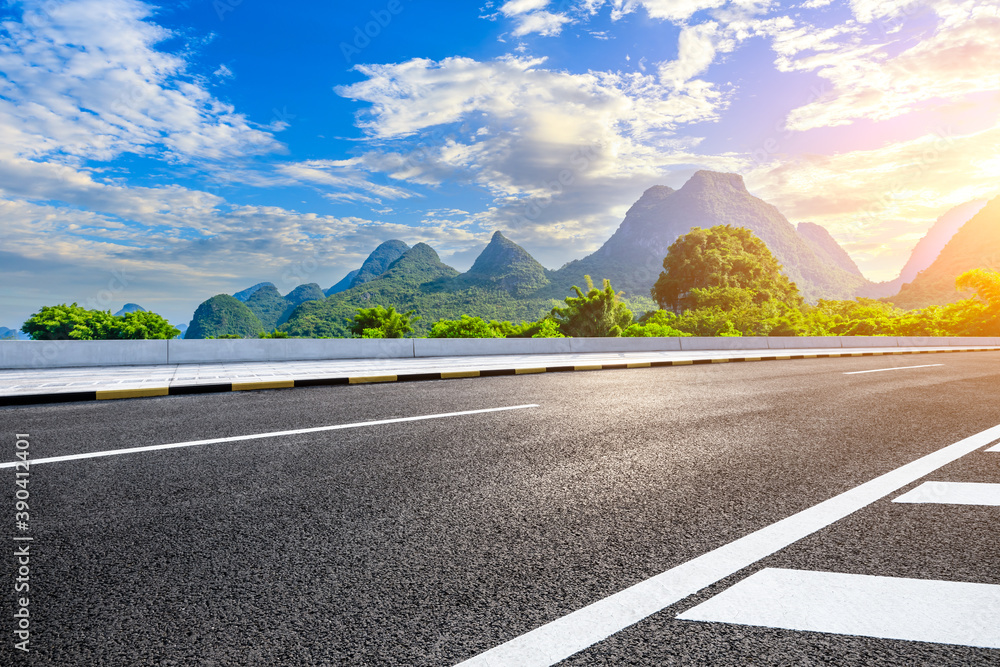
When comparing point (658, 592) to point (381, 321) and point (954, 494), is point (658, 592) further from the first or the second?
point (381, 321)

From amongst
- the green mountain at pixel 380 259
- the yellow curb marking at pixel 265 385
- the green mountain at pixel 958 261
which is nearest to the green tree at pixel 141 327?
the yellow curb marking at pixel 265 385

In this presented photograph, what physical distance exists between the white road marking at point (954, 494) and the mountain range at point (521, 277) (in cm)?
4666

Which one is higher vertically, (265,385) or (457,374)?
(265,385)

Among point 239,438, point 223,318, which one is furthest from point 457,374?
point 223,318

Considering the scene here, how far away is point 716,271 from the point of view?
219 feet

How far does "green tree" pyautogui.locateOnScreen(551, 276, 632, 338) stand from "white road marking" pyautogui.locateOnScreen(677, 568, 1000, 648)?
38.2m

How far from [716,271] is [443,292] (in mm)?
44000

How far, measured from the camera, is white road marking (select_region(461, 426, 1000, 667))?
75.5 inches

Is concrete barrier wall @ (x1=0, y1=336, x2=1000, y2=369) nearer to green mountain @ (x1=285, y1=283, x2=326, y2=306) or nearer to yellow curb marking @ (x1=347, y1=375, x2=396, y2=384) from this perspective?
yellow curb marking @ (x1=347, y1=375, x2=396, y2=384)

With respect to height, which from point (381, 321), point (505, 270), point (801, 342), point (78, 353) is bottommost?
point (801, 342)

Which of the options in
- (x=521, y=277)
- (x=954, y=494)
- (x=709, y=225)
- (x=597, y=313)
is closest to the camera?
(x=954, y=494)

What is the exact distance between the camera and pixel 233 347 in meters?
14.9

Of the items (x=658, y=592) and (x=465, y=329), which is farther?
(x=465, y=329)

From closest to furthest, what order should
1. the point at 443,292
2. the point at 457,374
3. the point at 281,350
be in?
the point at 457,374 < the point at 281,350 < the point at 443,292
